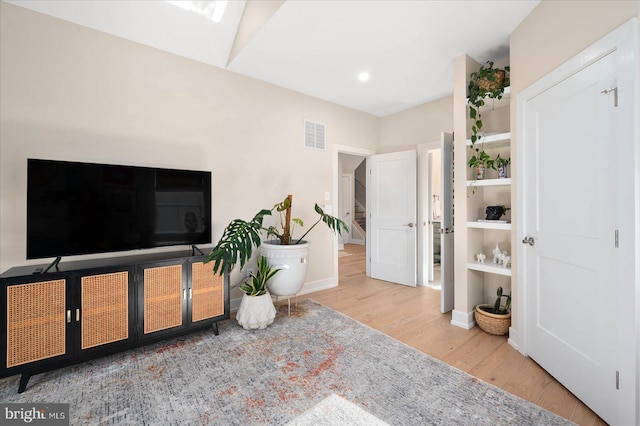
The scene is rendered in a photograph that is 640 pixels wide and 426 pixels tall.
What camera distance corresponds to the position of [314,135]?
12.9 feet

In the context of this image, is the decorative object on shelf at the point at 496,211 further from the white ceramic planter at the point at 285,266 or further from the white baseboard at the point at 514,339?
the white ceramic planter at the point at 285,266

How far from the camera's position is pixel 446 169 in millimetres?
3119

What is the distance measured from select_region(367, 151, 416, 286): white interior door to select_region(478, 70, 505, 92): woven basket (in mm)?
1532

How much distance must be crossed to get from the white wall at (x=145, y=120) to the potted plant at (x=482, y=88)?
1.93 m

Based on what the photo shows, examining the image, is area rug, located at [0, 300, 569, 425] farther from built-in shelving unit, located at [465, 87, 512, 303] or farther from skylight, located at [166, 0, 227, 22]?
skylight, located at [166, 0, 227, 22]

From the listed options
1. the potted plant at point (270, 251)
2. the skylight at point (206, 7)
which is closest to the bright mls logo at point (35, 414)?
Result: the potted plant at point (270, 251)

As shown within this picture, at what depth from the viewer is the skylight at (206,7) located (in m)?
2.59

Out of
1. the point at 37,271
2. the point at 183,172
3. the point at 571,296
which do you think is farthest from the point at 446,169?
the point at 37,271

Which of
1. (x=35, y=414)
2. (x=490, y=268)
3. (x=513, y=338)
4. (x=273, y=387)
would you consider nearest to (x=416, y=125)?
(x=490, y=268)

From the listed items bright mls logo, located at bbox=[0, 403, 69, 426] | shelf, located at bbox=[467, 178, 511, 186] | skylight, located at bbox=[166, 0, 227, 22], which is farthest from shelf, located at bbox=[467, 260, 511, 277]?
skylight, located at bbox=[166, 0, 227, 22]

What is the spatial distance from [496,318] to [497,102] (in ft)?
6.88

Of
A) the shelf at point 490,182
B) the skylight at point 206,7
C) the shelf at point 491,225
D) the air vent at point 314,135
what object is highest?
the skylight at point 206,7

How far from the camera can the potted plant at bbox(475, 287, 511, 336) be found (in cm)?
252

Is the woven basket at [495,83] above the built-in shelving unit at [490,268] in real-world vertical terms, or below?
above
